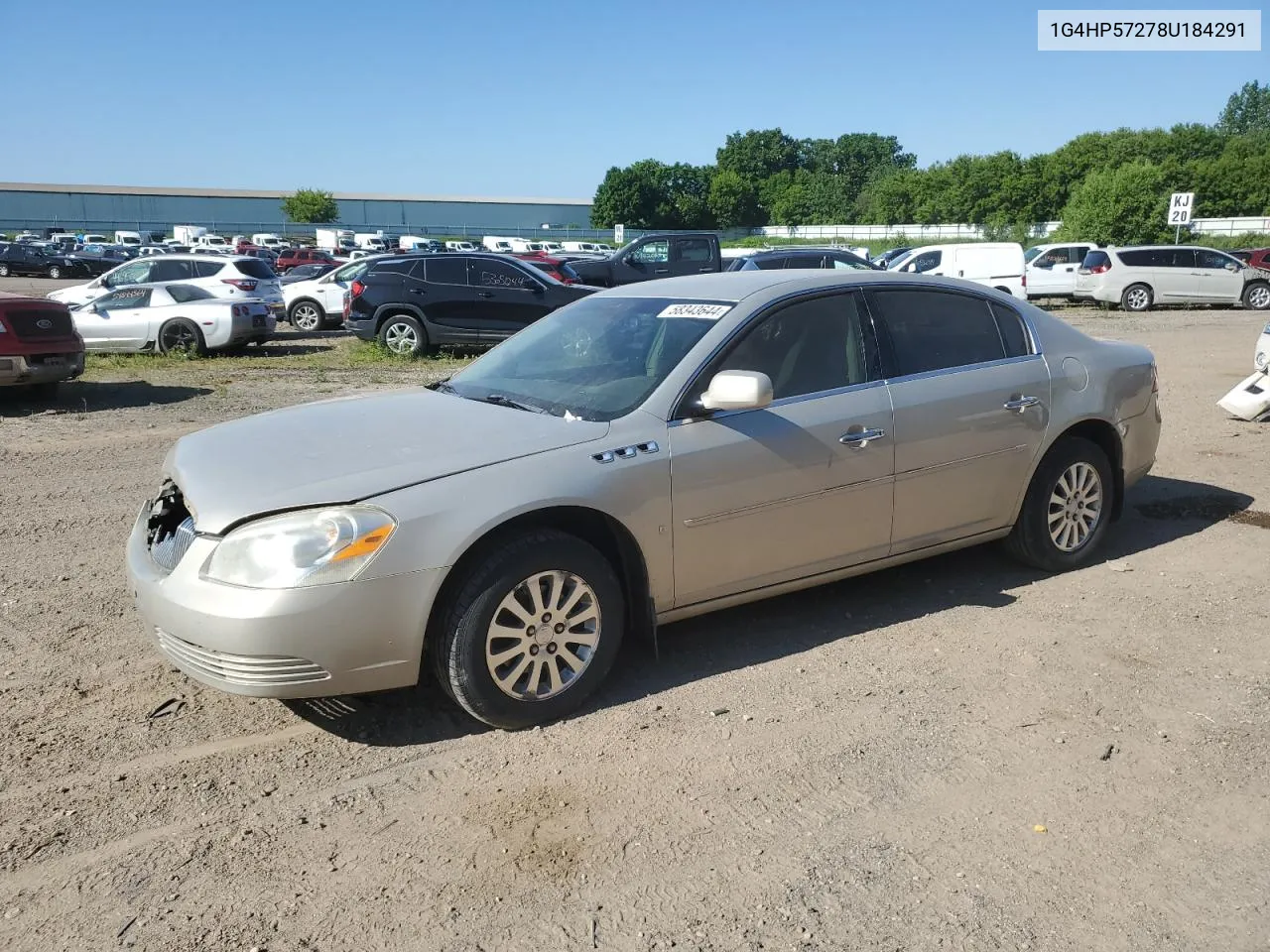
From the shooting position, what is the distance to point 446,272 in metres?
16.2

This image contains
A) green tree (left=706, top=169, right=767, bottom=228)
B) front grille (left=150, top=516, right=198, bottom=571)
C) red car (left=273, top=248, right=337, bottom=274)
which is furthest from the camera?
green tree (left=706, top=169, right=767, bottom=228)

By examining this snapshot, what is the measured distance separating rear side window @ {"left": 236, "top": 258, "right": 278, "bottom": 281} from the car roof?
1736 centimetres

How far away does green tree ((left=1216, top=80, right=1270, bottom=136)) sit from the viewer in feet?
510

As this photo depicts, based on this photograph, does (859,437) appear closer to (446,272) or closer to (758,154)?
(446,272)

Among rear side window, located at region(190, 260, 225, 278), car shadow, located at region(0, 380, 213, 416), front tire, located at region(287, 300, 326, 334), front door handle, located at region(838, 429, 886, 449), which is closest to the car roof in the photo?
front door handle, located at region(838, 429, 886, 449)

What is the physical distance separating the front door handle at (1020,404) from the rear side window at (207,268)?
18.5 m

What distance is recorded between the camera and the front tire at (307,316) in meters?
21.0

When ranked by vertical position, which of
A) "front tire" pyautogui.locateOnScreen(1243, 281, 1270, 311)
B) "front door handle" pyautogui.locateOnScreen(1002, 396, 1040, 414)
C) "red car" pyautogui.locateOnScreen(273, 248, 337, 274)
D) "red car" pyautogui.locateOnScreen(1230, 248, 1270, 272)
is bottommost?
"front tire" pyautogui.locateOnScreen(1243, 281, 1270, 311)

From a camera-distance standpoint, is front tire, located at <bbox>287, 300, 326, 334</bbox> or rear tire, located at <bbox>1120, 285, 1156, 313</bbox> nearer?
front tire, located at <bbox>287, 300, 326, 334</bbox>

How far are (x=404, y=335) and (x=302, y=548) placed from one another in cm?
1320

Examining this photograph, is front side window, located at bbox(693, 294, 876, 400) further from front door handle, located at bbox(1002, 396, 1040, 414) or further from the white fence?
the white fence

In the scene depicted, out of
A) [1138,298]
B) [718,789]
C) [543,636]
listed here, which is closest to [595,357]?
[543,636]

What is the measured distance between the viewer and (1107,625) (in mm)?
4832

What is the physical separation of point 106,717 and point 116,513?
3.18m
